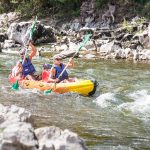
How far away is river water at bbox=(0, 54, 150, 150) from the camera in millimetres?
7848

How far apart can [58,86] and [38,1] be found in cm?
2384

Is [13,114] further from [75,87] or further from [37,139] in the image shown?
[75,87]

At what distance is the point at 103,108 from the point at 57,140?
16.6ft

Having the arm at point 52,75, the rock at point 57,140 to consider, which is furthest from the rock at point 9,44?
the rock at point 57,140

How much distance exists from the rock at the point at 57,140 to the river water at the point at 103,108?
1.45 meters

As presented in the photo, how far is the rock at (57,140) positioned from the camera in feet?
17.8

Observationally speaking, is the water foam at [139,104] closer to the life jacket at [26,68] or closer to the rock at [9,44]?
the life jacket at [26,68]

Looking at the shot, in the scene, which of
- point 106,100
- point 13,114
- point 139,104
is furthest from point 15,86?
point 13,114

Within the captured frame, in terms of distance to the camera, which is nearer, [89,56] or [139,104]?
[139,104]

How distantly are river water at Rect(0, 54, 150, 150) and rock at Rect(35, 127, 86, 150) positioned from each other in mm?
1446

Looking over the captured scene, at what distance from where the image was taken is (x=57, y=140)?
5598 mm

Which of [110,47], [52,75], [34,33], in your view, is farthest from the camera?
[34,33]

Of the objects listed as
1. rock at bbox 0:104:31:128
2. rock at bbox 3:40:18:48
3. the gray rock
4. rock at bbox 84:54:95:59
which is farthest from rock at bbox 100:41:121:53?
the gray rock

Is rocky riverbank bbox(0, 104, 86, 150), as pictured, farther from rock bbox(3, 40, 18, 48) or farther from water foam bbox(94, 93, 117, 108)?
rock bbox(3, 40, 18, 48)
